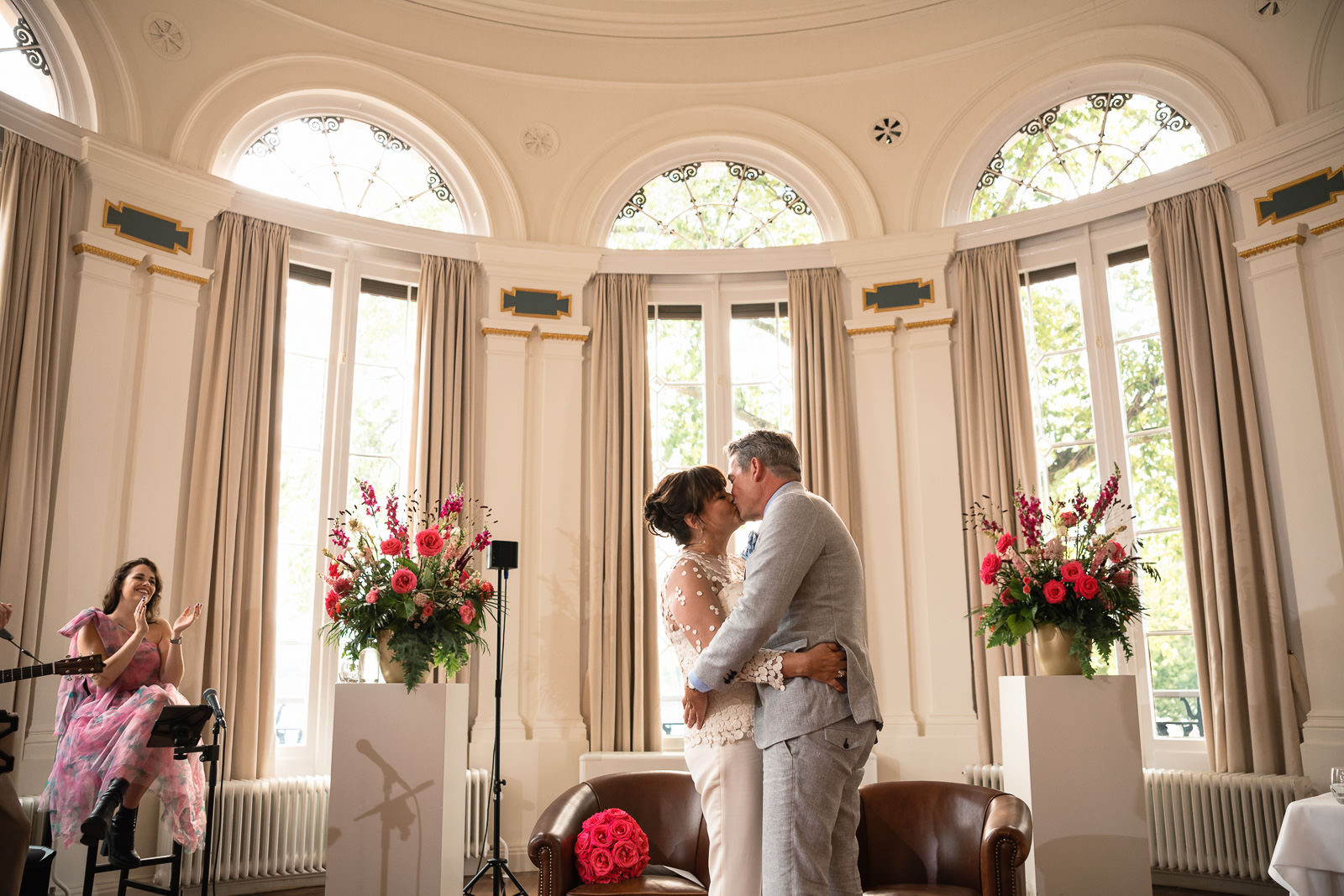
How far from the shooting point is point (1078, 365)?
630 centimetres

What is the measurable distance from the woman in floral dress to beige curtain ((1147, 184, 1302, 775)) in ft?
17.3

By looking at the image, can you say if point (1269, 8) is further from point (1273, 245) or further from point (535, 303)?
point (535, 303)

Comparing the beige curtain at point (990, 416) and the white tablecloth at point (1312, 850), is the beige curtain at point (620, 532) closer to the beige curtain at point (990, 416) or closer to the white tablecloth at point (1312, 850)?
the beige curtain at point (990, 416)

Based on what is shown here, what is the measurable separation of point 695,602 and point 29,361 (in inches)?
165

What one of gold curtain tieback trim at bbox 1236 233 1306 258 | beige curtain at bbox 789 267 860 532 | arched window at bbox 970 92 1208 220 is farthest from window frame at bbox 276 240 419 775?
gold curtain tieback trim at bbox 1236 233 1306 258

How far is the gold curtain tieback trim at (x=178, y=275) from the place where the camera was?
562cm

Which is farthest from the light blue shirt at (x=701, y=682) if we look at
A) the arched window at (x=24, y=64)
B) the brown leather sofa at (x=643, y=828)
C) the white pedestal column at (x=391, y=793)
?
the arched window at (x=24, y=64)

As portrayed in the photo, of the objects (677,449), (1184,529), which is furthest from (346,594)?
(1184,529)

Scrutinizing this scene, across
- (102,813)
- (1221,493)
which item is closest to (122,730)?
(102,813)

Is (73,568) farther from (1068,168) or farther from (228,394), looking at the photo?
(1068,168)

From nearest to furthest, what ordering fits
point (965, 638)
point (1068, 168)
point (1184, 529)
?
point (1184, 529), point (965, 638), point (1068, 168)

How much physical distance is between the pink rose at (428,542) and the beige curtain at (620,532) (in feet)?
5.53

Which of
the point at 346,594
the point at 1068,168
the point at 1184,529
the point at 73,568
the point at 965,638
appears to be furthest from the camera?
the point at 1068,168

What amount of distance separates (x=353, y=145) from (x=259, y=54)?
2.54 feet
